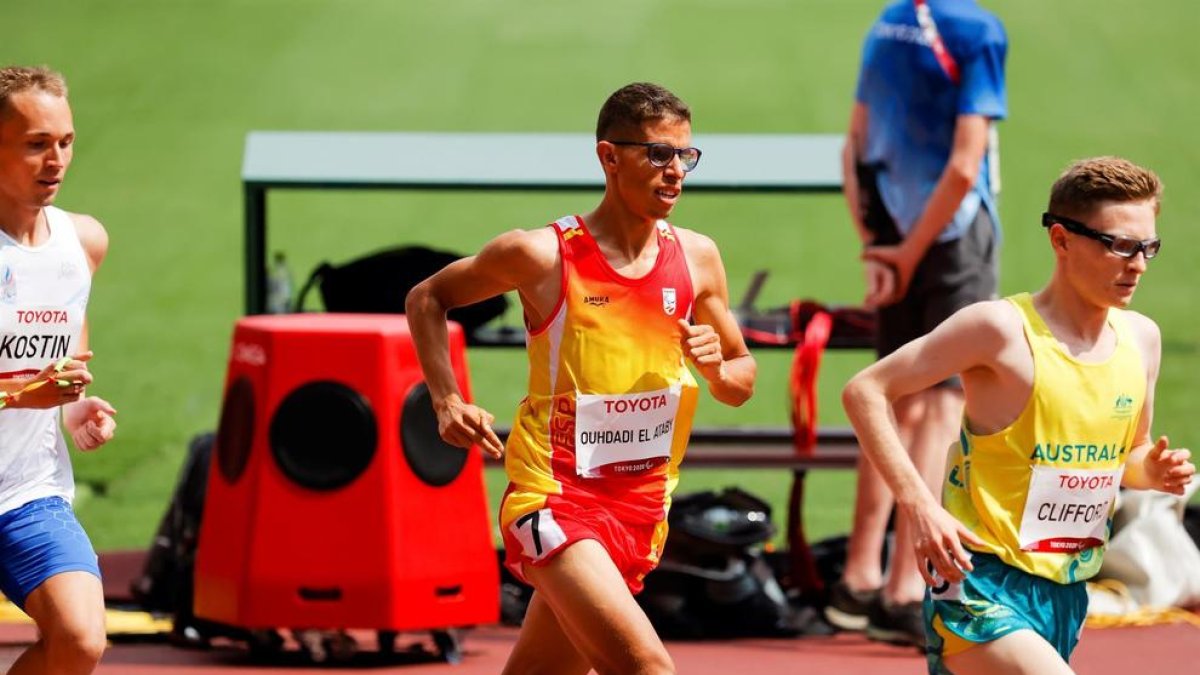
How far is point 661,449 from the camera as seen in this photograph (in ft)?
18.5

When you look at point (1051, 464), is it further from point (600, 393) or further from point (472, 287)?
point (472, 287)

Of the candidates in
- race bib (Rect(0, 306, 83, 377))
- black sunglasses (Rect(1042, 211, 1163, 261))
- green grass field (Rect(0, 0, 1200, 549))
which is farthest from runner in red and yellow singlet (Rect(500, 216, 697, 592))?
green grass field (Rect(0, 0, 1200, 549))

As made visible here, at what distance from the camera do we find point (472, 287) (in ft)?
18.6

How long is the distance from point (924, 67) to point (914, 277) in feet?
2.59

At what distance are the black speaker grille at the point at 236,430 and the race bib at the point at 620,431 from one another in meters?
2.58

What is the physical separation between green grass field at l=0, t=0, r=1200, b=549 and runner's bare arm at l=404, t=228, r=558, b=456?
7.66m

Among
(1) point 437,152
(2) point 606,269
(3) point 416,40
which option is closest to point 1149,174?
(2) point 606,269

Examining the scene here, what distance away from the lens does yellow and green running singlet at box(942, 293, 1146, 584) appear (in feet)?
16.7

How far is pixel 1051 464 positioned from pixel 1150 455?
0.28 metres

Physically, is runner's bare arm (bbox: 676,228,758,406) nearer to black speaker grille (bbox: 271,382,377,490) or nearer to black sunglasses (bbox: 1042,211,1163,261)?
black sunglasses (bbox: 1042,211,1163,261)

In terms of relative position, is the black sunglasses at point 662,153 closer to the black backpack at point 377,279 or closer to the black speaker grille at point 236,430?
the black speaker grille at point 236,430

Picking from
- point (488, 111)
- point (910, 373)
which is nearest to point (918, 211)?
point (910, 373)

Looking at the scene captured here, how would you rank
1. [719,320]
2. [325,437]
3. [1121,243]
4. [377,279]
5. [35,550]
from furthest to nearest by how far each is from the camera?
[377,279]
[325,437]
[719,320]
[35,550]
[1121,243]

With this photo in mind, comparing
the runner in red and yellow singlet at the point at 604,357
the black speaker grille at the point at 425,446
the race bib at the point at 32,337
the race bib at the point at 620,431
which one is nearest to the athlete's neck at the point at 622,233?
the runner in red and yellow singlet at the point at 604,357
